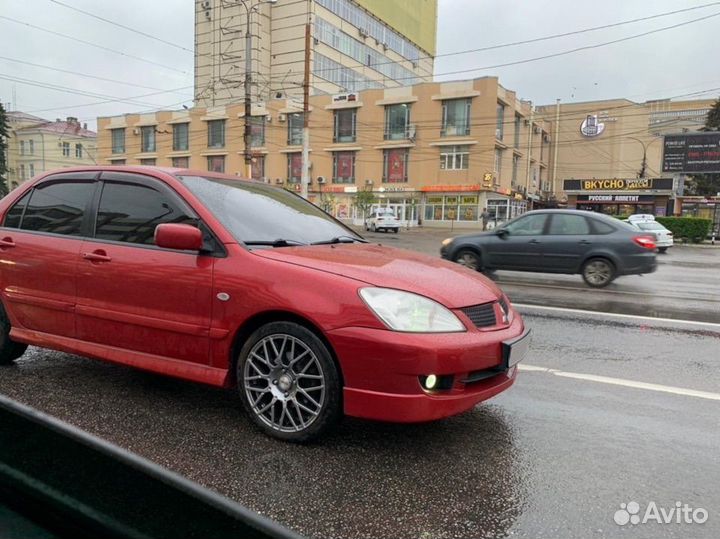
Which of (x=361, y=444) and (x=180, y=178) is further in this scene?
(x=180, y=178)

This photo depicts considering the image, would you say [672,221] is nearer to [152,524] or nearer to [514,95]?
[514,95]

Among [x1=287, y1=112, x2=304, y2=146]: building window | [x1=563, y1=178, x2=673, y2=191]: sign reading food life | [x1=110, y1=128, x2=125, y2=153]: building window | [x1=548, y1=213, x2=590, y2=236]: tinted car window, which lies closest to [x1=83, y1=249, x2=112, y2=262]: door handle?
[x1=548, y1=213, x2=590, y2=236]: tinted car window

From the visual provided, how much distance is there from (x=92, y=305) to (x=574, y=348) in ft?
14.6

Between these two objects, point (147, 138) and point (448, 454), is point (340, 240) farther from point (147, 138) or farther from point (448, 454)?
point (147, 138)

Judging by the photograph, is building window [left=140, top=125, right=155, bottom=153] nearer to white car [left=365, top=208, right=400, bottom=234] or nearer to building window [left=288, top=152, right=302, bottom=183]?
building window [left=288, top=152, right=302, bottom=183]

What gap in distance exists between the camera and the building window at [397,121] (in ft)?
162

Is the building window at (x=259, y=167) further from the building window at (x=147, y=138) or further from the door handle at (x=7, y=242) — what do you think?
the door handle at (x=7, y=242)

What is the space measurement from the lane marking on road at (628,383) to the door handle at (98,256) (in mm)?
3410

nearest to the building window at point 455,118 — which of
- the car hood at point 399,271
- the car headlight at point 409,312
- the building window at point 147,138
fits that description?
the building window at point 147,138

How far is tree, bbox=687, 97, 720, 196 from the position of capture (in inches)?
2003

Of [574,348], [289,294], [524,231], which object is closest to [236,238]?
[289,294]

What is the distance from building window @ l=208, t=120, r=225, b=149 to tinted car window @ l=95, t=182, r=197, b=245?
57212 millimetres

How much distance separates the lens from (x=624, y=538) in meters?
2.34

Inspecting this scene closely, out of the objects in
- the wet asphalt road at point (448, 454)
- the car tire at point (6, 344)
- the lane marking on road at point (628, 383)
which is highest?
the car tire at point (6, 344)
